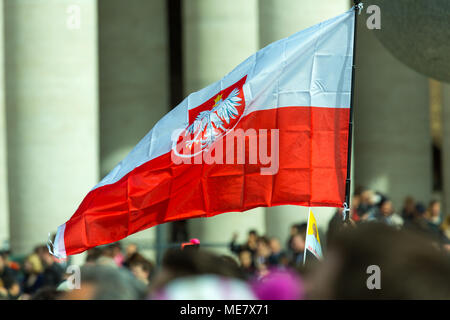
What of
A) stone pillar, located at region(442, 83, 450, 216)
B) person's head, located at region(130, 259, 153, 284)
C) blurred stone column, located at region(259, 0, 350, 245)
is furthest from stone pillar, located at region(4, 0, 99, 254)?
stone pillar, located at region(442, 83, 450, 216)

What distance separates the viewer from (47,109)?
23.0 metres

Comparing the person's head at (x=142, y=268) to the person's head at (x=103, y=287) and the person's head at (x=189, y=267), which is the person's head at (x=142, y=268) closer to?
the person's head at (x=103, y=287)

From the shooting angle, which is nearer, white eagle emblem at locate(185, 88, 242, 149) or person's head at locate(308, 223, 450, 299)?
person's head at locate(308, 223, 450, 299)

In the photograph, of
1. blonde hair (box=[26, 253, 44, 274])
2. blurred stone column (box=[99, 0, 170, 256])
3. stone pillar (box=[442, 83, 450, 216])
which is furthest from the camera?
stone pillar (box=[442, 83, 450, 216])

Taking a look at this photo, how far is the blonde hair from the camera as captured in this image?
19316 mm

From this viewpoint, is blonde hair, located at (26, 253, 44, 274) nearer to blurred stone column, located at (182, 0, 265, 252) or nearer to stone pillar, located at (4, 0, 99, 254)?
stone pillar, located at (4, 0, 99, 254)

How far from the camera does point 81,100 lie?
23.2m

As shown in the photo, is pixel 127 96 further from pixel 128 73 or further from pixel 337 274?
pixel 337 274

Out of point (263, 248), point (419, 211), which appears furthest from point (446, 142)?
point (263, 248)

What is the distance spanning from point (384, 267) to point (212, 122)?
263 inches

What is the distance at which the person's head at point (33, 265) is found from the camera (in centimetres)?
1934

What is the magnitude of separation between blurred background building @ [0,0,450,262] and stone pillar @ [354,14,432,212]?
0.11ft

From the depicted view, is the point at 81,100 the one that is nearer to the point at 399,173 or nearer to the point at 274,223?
the point at 274,223
